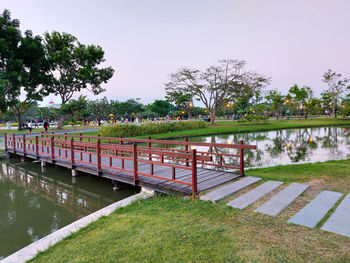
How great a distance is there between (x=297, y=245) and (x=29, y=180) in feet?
32.9

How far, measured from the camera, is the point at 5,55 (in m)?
24.6

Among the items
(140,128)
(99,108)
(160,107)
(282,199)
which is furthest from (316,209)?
(160,107)

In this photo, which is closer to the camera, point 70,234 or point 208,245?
point 208,245

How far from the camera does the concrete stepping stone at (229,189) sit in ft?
16.4

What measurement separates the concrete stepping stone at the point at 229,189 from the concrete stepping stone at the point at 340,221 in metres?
1.95

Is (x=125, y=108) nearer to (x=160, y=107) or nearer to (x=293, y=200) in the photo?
(x=160, y=107)

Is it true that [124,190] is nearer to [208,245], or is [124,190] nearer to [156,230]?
[156,230]

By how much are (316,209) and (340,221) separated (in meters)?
0.51

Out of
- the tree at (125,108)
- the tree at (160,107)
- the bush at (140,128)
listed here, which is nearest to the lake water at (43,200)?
the bush at (140,128)

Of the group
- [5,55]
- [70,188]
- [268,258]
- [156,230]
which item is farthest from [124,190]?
[5,55]

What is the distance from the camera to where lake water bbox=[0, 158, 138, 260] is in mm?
5117

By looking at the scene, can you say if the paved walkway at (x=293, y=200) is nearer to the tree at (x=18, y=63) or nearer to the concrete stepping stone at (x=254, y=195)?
the concrete stepping stone at (x=254, y=195)

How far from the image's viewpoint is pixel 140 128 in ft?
71.8

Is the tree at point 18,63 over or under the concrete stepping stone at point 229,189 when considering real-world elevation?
over
